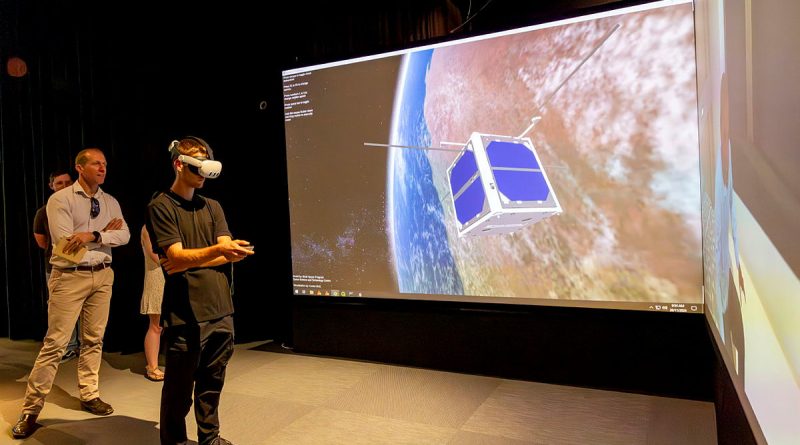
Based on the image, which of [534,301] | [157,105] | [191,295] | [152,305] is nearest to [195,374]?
[191,295]

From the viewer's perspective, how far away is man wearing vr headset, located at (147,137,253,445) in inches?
90.5

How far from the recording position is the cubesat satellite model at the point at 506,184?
3320mm

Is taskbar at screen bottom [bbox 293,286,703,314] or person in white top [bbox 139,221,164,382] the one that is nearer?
taskbar at screen bottom [bbox 293,286,703,314]

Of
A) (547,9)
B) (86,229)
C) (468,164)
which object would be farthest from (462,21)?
(86,229)

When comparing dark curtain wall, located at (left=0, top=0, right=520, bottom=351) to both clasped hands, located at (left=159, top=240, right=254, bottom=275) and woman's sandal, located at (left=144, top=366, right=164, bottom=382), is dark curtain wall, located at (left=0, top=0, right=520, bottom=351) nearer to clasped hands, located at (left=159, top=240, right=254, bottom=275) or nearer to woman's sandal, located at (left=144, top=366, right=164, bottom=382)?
woman's sandal, located at (left=144, top=366, right=164, bottom=382)

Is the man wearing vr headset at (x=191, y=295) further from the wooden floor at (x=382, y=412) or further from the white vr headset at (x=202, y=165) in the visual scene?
the wooden floor at (x=382, y=412)

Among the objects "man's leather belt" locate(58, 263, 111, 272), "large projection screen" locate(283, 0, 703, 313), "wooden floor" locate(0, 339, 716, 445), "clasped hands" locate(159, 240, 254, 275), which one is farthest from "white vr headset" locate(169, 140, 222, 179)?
"large projection screen" locate(283, 0, 703, 313)

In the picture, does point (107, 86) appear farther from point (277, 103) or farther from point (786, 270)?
point (786, 270)

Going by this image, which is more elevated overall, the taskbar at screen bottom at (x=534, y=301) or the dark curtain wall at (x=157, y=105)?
the dark curtain wall at (x=157, y=105)

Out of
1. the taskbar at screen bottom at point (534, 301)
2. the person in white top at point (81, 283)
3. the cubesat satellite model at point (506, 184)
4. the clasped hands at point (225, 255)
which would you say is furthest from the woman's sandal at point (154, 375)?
the cubesat satellite model at point (506, 184)

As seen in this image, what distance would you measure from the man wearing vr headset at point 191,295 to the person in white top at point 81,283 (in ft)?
3.48

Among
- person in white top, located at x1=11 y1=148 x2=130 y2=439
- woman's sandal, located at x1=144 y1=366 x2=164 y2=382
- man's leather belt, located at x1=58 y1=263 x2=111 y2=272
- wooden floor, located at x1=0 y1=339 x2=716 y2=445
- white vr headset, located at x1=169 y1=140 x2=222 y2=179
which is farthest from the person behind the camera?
woman's sandal, located at x1=144 y1=366 x2=164 y2=382

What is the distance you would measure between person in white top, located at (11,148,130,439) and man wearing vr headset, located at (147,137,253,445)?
106 centimetres

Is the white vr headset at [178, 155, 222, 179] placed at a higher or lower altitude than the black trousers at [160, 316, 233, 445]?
higher
